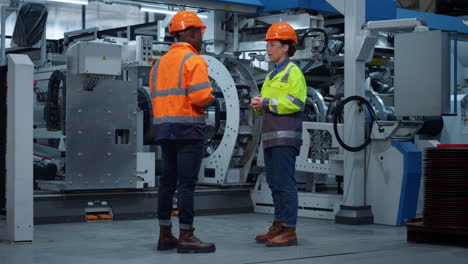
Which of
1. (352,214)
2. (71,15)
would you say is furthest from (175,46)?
(71,15)

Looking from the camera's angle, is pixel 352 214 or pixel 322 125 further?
pixel 322 125

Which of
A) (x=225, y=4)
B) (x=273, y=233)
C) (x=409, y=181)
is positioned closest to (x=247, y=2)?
(x=225, y=4)

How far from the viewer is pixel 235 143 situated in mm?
8680

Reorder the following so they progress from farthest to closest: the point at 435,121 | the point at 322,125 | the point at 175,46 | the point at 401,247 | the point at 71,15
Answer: the point at 71,15 → the point at 435,121 → the point at 322,125 → the point at 401,247 → the point at 175,46

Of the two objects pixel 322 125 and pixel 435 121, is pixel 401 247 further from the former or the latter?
pixel 435 121

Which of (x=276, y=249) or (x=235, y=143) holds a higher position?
(x=235, y=143)

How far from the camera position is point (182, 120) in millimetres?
5281

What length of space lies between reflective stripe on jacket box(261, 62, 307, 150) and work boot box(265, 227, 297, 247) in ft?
2.21

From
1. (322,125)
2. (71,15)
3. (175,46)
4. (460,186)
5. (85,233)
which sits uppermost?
(71,15)

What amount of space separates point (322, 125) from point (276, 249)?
8.91ft

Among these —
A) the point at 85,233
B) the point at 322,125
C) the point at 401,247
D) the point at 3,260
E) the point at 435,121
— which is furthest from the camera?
the point at 435,121

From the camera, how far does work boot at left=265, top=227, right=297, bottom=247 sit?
228 inches

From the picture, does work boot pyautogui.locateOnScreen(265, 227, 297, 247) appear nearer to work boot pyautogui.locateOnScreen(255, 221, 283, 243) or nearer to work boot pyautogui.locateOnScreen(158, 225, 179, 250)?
work boot pyautogui.locateOnScreen(255, 221, 283, 243)

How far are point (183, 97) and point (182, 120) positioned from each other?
0.54ft
